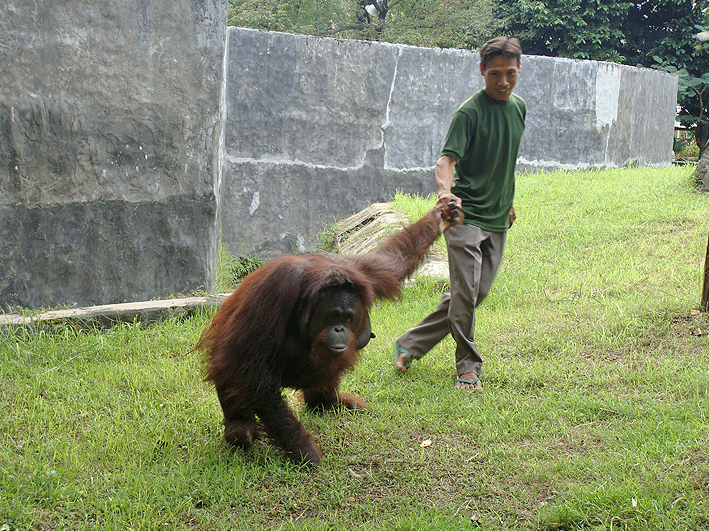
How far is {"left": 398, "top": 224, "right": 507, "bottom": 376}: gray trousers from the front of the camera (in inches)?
135

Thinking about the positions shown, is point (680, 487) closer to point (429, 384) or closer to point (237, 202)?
point (429, 384)

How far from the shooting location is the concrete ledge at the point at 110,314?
4129 millimetres

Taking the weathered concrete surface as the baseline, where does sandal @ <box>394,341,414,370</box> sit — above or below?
below

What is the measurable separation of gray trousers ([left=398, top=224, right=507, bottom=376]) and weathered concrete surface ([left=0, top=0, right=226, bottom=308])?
251 cm

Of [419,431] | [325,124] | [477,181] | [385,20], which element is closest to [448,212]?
[477,181]

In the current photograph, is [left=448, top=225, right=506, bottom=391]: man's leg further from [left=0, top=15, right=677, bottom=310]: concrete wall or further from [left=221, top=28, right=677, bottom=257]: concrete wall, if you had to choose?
[left=221, top=28, right=677, bottom=257]: concrete wall

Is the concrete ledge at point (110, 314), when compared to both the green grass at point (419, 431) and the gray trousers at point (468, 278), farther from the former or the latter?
the gray trousers at point (468, 278)

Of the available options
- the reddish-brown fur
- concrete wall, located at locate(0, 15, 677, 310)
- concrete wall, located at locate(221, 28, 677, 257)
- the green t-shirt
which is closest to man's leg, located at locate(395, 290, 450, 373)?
the green t-shirt

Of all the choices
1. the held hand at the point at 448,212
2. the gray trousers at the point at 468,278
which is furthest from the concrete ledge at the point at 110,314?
the held hand at the point at 448,212

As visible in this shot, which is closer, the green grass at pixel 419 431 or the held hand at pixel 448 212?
the green grass at pixel 419 431

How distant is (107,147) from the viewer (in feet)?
15.9

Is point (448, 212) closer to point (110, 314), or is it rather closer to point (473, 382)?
point (473, 382)

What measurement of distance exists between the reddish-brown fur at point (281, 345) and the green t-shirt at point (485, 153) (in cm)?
87

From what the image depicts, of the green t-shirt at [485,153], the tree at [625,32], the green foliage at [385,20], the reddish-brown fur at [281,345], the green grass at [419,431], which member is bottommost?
the green grass at [419,431]
